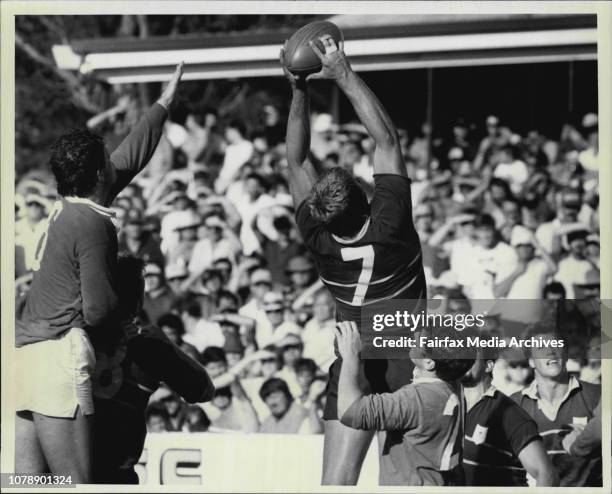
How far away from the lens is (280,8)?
257 inches

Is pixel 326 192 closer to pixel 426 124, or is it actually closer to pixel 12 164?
pixel 12 164

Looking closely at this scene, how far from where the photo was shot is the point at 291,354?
818 centimetres

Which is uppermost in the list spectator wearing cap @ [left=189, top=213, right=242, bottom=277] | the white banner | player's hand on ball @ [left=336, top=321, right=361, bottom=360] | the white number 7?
spectator wearing cap @ [left=189, top=213, right=242, bottom=277]

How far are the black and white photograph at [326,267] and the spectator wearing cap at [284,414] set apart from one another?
0.05 feet

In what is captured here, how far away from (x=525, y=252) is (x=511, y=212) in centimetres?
72

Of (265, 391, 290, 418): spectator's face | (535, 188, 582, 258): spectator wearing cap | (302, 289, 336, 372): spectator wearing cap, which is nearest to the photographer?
(265, 391, 290, 418): spectator's face

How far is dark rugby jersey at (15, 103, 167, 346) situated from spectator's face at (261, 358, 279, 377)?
306cm

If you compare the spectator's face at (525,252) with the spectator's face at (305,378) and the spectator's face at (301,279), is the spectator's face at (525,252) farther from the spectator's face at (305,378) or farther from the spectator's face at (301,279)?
the spectator's face at (305,378)

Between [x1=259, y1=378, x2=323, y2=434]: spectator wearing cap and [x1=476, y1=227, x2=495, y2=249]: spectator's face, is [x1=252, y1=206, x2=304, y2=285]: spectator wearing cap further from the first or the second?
[x1=259, y1=378, x2=323, y2=434]: spectator wearing cap

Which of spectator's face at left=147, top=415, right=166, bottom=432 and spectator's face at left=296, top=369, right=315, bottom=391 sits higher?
spectator's face at left=296, top=369, right=315, bottom=391

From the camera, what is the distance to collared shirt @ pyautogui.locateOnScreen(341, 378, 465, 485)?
4.85 metres

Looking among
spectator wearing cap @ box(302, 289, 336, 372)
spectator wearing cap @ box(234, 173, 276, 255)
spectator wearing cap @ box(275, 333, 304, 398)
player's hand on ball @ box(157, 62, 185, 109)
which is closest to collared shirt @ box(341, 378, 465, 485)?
player's hand on ball @ box(157, 62, 185, 109)

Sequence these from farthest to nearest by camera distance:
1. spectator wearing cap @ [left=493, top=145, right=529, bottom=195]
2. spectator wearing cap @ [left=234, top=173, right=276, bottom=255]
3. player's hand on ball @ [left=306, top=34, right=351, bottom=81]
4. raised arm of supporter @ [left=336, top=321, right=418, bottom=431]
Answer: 1. spectator wearing cap @ [left=493, top=145, right=529, bottom=195]
2. spectator wearing cap @ [left=234, top=173, right=276, bottom=255]
3. player's hand on ball @ [left=306, top=34, right=351, bottom=81]
4. raised arm of supporter @ [left=336, top=321, right=418, bottom=431]

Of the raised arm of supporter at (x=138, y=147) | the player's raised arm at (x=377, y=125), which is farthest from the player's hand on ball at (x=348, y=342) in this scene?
the raised arm of supporter at (x=138, y=147)
